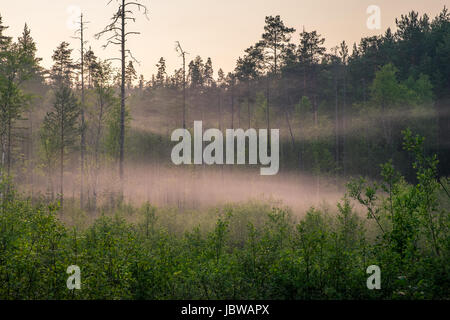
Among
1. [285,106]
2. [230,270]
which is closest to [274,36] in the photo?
[285,106]

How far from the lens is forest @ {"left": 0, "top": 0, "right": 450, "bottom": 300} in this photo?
5922 millimetres

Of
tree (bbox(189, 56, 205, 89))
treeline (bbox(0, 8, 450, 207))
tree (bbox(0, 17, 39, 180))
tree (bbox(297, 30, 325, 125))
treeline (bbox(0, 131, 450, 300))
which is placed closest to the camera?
treeline (bbox(0, 131, 450, 300))

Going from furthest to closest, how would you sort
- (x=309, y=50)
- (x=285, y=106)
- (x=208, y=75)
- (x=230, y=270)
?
(x=208, y=75)
(x=309, y=50)
(x=285, y=106)
(x=230, y=270)

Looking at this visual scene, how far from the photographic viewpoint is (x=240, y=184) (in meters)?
34.2

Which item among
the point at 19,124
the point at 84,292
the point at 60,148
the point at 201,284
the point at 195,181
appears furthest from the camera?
the point at 19,124

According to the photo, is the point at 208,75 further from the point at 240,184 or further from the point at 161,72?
the point at 240,184

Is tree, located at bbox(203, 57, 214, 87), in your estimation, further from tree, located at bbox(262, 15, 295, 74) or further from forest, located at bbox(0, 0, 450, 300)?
tree, located at bbox(262, 15, 295, 74)

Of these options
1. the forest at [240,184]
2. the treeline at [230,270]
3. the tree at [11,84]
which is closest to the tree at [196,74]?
the forest at [240,184]

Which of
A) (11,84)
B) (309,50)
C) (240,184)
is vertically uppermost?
(309,50)

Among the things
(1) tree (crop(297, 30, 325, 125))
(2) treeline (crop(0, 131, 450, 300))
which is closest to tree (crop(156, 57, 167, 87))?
(1) tree (crop(297, 30, 325, 125))

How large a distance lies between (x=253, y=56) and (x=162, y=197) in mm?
17032
